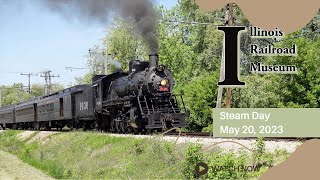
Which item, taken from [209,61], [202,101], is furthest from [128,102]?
[209,61]

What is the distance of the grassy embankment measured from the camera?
11.0 m

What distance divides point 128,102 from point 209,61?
23.2 meters

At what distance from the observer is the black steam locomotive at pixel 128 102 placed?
21.9 meters

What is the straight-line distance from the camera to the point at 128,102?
74.3 ft

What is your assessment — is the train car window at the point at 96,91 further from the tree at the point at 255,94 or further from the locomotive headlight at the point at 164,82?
the tree at the point at 255,94

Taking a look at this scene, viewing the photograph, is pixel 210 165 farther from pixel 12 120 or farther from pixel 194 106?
pixel 12 120

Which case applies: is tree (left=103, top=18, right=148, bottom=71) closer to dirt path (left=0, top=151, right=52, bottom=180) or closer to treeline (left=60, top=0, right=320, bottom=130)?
treeline (left=60, top=0, right=320, bottom=130)

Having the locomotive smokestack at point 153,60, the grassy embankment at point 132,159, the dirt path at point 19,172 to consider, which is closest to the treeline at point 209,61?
the locomotive smokestack at point 153,60

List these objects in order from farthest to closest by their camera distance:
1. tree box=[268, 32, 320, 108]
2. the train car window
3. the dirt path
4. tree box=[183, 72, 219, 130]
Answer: tree box=[183, 72, 219, 130]
the train car window
tree box=[268, 32, 320, 108]
the dirt path

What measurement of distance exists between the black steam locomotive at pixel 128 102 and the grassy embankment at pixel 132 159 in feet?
4.95

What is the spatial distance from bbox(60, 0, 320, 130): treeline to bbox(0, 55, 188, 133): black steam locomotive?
2.62 metres

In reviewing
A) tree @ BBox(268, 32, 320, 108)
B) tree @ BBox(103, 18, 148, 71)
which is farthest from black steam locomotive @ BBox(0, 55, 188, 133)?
tree @ BBox(103, 18, 148, 71)

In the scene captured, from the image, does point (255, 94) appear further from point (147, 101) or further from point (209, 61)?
point (209, 61)

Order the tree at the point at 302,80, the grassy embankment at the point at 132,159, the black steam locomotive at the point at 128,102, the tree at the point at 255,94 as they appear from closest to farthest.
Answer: the grassy embankment at the point at 132,159 < the black steam locomotive at the point at 128,102 < the tree at the point at 302,80 < the tree at the point at 255,94
